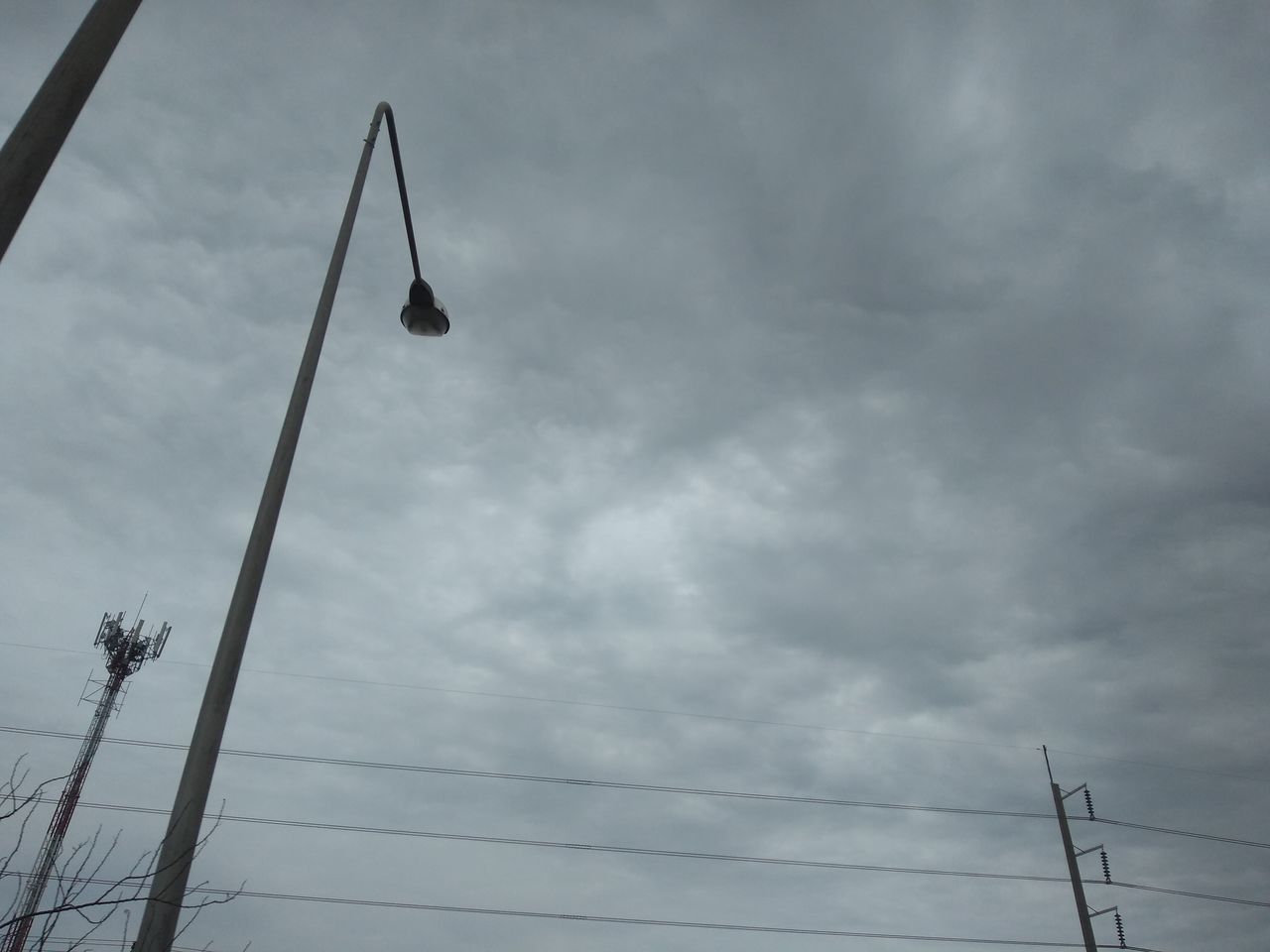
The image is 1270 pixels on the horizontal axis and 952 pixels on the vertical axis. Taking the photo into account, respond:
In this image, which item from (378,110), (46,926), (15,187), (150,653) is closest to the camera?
(15,187)

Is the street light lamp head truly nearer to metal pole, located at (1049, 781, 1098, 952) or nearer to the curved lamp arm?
the curved lamp arm

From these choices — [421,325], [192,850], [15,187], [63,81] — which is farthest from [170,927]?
[421,325]

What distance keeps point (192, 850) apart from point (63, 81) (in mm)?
5502

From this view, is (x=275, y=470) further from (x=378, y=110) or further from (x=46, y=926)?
(x=378, y=110)

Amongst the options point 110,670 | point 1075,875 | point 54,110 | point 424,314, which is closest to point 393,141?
point 424,314

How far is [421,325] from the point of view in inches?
514

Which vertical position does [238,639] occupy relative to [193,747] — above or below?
above

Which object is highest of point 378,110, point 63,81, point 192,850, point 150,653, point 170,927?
point 150,653

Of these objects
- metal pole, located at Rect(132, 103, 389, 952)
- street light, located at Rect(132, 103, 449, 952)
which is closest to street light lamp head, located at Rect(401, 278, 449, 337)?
street light, located at Rect(132, 103, 449, 952)

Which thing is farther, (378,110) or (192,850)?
(378,110)

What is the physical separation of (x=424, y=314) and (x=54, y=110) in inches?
331

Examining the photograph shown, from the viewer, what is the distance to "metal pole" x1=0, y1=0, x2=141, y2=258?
4.33 metres

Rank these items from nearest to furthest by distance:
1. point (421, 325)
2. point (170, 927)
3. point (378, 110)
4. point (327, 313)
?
point (170, 927), point (327, 313), point (378, 110), point (421, 325)

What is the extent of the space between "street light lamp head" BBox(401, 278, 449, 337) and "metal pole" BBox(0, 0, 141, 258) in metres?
7.53
